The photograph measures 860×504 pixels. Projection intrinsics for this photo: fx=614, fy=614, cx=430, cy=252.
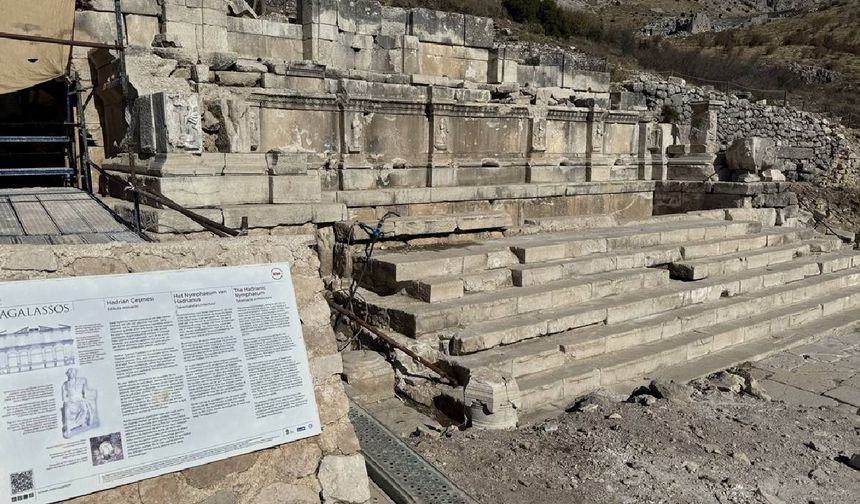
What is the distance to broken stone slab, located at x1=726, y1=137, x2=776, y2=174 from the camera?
40.7ft

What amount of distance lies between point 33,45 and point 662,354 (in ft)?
25.5

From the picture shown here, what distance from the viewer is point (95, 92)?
8.31 meters

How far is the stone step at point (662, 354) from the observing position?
594cm

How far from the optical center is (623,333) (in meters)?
6.98

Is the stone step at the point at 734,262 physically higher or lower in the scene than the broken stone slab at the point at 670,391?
higher

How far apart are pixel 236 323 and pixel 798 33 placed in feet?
163

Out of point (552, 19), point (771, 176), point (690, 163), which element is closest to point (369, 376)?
point (690, 163)

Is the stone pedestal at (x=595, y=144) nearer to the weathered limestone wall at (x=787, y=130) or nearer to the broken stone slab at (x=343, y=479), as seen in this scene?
the broken stone slab at (x=343, y=479)

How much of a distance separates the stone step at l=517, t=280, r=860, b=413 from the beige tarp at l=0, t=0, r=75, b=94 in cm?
611

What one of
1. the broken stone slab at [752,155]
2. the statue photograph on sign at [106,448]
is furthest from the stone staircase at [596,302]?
the statue photograph on sign at [106,448]

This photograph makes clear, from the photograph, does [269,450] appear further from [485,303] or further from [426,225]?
[426,225]

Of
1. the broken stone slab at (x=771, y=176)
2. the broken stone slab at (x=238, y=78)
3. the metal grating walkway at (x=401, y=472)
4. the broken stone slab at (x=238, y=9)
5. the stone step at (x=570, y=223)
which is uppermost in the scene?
the broken stone slab at (x=238, y=9)

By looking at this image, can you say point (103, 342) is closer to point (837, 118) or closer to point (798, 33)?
point (837, 118)

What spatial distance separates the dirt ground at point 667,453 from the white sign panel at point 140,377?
177 centimetres
